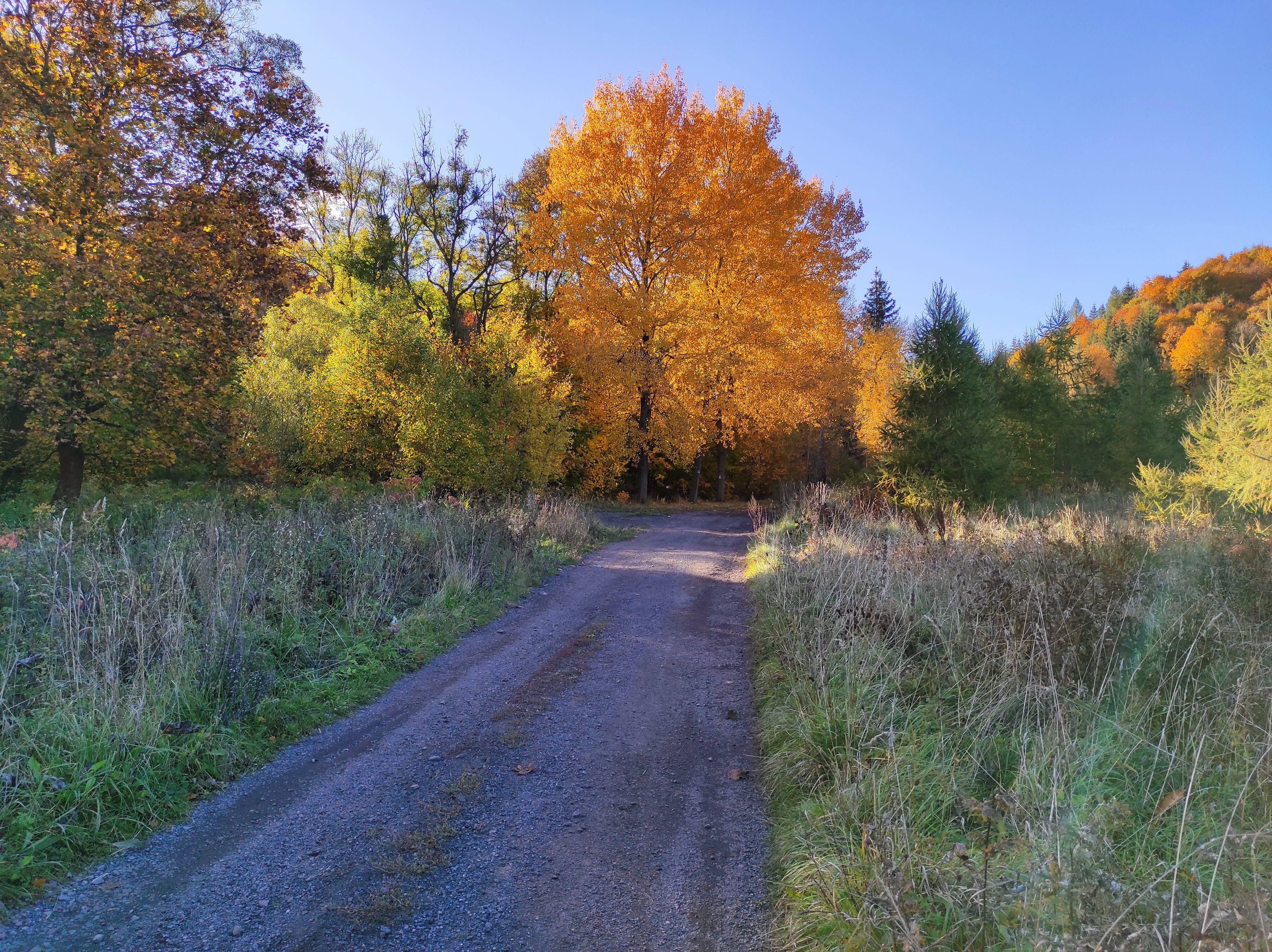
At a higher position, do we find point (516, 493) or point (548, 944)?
point (516, 493)

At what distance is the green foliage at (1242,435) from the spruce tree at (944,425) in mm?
4362

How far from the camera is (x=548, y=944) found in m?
2.96

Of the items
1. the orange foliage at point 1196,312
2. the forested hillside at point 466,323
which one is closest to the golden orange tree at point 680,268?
the forested hillside at point 466,323

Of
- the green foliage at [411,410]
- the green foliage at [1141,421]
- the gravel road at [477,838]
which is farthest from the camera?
the green foliage at [1141,421]

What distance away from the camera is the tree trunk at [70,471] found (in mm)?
9688

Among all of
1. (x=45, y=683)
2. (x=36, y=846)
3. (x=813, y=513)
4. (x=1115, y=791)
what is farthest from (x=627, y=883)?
(x=813, y=513)

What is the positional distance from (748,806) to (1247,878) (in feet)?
7.89

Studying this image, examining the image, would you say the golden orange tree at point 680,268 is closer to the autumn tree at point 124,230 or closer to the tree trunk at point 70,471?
the autumn tree at point 124,230

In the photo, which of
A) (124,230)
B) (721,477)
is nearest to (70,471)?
(124,230)

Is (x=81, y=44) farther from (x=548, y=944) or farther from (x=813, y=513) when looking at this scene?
(x=813, y=513)

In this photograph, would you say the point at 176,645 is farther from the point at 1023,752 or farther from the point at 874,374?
the point at 874,374

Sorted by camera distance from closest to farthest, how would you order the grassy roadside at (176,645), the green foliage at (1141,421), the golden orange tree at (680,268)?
1. the grassy roadside at (176,645)
2. the golden orange tree at (680,268)
3. the green foliage at (1141,421)

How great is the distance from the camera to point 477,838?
12.3ft

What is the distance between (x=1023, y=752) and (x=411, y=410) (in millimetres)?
13675
